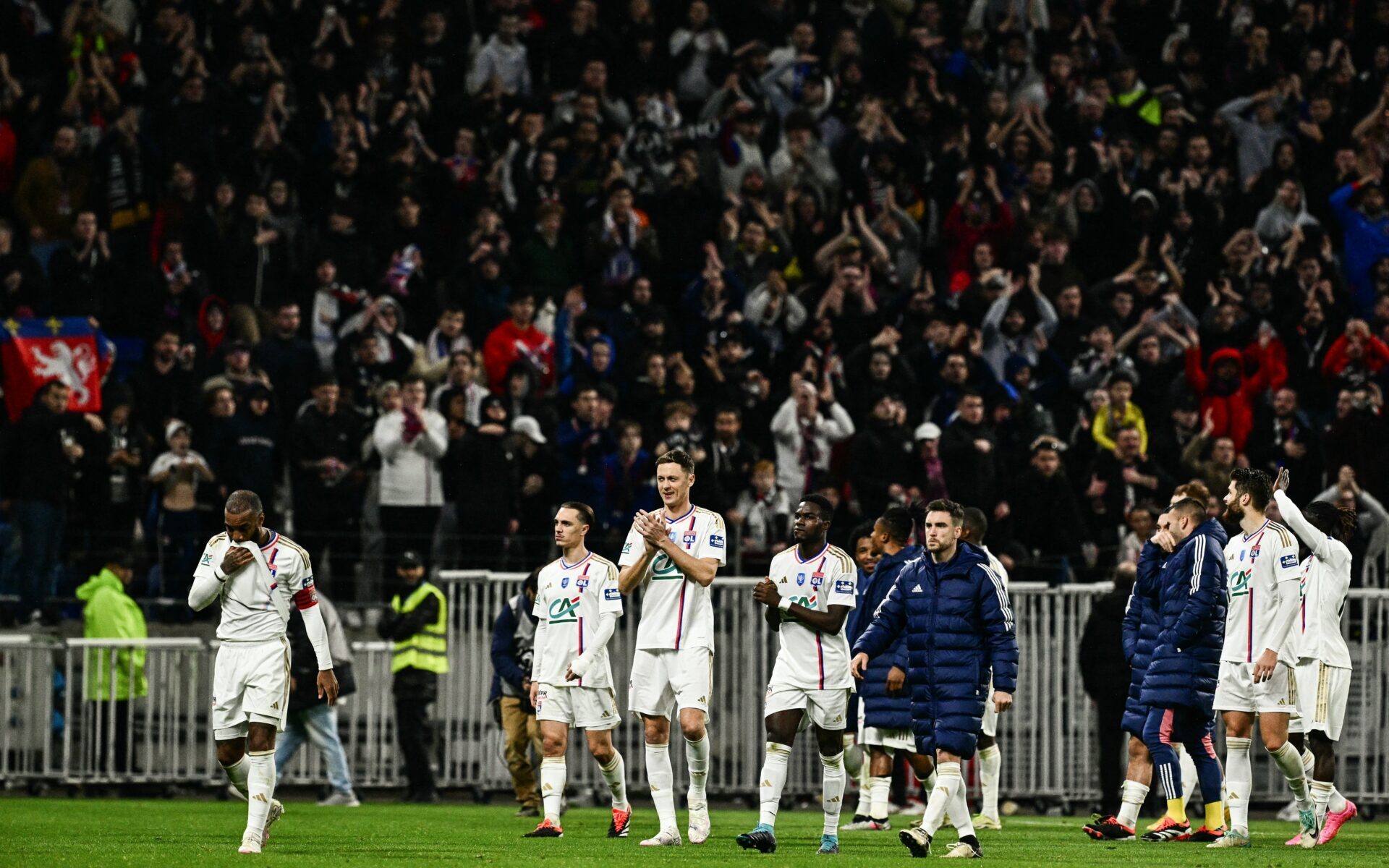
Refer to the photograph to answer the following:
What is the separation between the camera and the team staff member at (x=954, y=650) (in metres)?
12.2

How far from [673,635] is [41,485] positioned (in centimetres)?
922

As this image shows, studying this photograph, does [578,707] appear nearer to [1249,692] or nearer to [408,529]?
[1249,692]

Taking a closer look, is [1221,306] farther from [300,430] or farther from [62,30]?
[62,30]

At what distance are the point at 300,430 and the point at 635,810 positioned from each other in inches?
205

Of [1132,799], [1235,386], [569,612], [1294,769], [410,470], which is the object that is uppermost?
[1235,386]

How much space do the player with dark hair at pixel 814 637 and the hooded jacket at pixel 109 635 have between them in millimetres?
8889

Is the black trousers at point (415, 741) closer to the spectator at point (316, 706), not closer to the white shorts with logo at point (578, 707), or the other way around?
the spectator at point (316, 706)

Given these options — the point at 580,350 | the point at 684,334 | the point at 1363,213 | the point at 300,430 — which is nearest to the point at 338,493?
the point at 300,430

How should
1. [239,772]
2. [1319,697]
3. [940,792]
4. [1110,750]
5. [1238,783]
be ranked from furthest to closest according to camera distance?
[1110,750]
[1319,697]
[1238,783]
[239,772]
[940,792]

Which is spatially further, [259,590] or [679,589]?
[679,589]

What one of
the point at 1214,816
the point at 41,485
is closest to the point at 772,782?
the point at 1214,816

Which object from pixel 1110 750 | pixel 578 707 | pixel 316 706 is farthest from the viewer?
pixel 1110 750

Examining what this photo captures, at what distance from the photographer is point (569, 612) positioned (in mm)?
15031

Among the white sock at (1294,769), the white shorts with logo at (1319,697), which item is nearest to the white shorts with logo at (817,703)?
the white sock at (1294,769)
